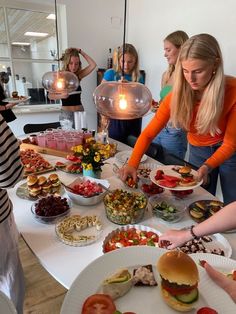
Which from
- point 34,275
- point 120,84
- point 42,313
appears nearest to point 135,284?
point 120,84

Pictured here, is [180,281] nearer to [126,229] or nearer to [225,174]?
[126,229]

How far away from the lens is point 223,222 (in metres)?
0.86

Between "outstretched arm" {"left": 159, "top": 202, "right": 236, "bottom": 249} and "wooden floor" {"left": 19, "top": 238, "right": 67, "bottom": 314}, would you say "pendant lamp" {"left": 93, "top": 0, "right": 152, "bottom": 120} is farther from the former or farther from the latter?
"wooden floor" {"left": 19, "top": 238, "right": 67, "bottom": 314}

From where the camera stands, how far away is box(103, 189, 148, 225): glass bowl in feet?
3.72

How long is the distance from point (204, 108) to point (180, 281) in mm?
1083

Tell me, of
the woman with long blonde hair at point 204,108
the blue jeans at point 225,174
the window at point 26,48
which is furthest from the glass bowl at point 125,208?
the window at point 26,48

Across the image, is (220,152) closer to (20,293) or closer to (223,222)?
(223,222)

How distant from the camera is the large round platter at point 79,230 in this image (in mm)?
1027

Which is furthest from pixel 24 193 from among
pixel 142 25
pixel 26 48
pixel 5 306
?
pixel 142 25

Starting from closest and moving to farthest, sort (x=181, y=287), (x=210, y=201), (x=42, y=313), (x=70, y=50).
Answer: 1. (x=181, y=287)
2. (x=210, y=201)
3. (x=42, y=313)
4. (x=70, y=50)

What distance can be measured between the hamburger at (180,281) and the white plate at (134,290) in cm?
3

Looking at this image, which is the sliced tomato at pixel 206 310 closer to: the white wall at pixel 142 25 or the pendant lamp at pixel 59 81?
the pendant lamp at pixel 59 81

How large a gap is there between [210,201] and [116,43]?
3.34 meters

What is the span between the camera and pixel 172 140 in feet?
7.82
